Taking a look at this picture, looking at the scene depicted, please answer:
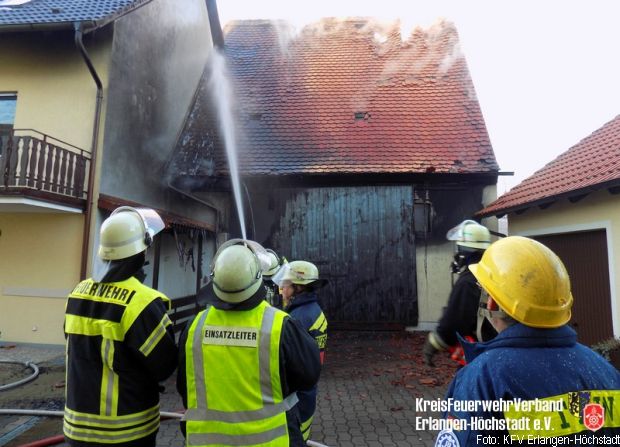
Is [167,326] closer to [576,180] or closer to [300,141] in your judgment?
[576,180]

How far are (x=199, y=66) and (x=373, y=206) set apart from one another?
7108mm

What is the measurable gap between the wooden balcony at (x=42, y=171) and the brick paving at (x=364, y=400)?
2777 mm

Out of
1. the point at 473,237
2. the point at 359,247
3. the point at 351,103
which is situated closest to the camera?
the point at 473,237

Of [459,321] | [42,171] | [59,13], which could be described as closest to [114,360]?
[459,321]

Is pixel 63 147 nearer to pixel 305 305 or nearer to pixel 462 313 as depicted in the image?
pixel 305 305

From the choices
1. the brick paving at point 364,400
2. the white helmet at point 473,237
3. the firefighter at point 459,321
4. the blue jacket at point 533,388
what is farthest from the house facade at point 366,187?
the blue jacket at point 533,388

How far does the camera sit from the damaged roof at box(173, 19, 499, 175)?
980cm

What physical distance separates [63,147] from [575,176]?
906 centimetres

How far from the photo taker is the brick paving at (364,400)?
395cm

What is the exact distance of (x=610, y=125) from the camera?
745 cm

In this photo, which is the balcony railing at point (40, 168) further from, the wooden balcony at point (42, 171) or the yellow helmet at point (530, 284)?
the yellow helmet at point (530, 284)

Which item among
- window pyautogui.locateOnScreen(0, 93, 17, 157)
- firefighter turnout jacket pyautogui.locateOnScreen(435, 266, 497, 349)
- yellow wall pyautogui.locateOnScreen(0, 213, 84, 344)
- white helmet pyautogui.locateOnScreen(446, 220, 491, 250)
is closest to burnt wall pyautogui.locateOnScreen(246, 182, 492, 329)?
yellow wall pyautogui.locateOnScreen(0, 213, 84, 344)

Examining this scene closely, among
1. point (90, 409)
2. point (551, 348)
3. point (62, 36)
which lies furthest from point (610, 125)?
point (62, 36)

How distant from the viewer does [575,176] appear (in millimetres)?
6441
